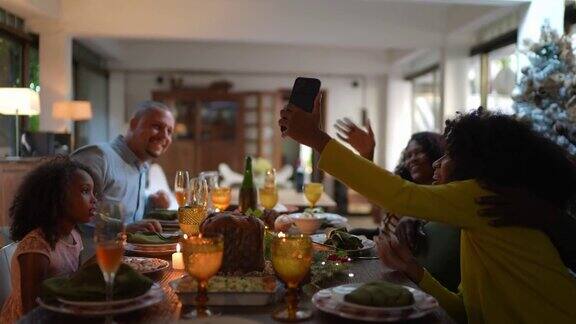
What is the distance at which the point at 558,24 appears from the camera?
15.2 feet

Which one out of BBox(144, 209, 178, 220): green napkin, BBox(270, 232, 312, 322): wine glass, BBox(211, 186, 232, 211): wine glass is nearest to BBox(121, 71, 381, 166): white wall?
BBox(211, 186, 232, 211): wine glass

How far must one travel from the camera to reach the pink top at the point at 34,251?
5.19ft

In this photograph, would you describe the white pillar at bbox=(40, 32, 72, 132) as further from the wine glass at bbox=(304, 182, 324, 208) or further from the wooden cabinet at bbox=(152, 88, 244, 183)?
the wine glass at bbox=(304, 182, 324, 208)

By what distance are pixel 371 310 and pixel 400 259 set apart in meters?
0.40

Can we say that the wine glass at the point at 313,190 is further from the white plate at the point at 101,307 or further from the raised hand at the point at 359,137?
the white plate at the point at 101,307

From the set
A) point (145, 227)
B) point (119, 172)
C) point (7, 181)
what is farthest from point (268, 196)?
point (7, 181)

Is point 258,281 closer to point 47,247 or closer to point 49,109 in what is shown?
point 47,247

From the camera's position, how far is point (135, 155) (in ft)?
10.7

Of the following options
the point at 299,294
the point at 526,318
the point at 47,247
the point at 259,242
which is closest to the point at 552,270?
the point at 526,318

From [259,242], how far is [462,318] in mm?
599

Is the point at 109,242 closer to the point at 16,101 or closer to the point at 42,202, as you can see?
the point at 42,202

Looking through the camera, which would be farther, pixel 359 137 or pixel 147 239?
pixel 359 137

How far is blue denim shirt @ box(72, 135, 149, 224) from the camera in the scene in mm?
2961

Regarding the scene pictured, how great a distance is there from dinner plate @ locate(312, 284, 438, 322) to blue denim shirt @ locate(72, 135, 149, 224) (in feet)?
5.76
